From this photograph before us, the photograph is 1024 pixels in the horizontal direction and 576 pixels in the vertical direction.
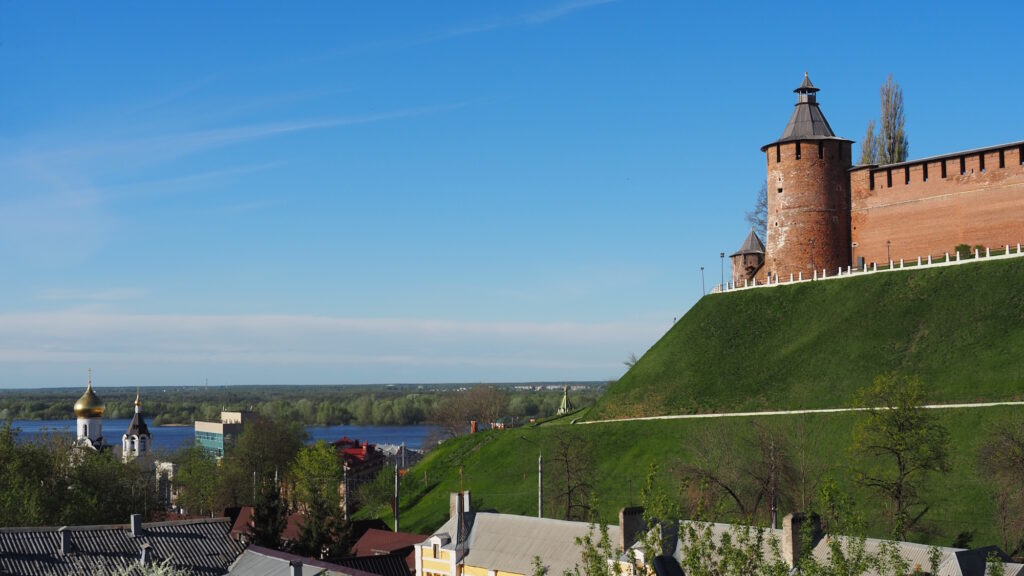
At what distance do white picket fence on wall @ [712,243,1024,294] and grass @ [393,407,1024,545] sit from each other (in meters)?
12.8

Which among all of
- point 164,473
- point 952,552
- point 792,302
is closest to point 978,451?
point 952,552

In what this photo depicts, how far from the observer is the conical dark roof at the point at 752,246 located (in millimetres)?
66125

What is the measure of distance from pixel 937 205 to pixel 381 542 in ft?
112

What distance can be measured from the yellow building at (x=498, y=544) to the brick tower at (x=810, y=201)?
31.9 meters

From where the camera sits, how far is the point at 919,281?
5353 centimetres

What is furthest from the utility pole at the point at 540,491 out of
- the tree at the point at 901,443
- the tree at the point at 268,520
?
the tree at the point at 901,443

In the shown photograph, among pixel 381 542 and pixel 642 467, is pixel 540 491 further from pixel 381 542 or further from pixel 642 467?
pixel 642 467

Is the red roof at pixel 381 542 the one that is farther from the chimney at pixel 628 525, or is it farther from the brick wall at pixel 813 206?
the brick wall at pixel 813 206

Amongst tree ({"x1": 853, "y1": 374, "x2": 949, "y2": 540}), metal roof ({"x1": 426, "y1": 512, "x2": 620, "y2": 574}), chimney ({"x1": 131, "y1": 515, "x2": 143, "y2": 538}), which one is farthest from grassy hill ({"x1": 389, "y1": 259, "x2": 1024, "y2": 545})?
chimney ({"x1": 131, "y1": 515, "x2": 143, "y2": 538})

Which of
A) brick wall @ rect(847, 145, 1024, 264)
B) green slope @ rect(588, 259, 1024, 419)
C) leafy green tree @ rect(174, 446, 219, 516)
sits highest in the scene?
brick wall @ rect(847, 145, 1024, 264)

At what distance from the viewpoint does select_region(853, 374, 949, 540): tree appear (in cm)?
3678

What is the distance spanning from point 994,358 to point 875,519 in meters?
11.0

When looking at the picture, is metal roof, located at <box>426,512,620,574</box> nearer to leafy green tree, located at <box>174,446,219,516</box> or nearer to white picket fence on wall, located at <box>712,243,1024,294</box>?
white picket fence on wall, located at <box>712,243,1024,294</box>

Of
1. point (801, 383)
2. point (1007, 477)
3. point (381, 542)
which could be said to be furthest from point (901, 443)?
point (381, 542)
